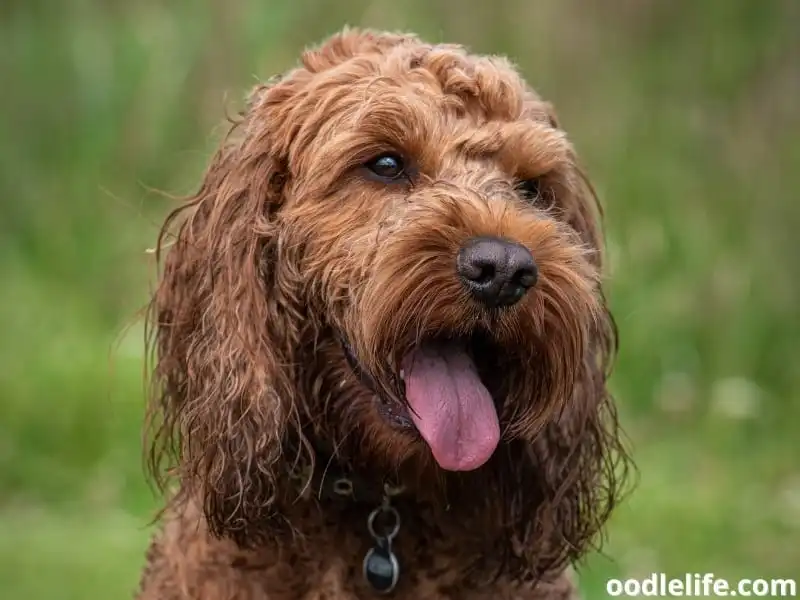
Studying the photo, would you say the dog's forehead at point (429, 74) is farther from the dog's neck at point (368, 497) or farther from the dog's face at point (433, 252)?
the dog's neck at point (368, 497)

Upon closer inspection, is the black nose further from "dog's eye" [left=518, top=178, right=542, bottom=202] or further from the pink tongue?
"dog's eye" [left=518, top=178, right=542, bottom=202]

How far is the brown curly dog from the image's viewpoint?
3.09m

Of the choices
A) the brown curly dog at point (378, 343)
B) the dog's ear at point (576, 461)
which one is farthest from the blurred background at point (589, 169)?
the brown curly dog at point (378, 343)

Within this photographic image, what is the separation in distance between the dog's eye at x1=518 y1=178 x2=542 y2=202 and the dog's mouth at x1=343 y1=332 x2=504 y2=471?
47 centimetres

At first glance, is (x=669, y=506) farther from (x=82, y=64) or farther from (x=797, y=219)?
(x=82, y=64)

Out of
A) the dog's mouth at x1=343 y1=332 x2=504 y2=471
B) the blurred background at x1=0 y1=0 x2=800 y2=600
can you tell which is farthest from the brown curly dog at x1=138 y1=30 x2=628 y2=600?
the blurred background at x1=0 y1=0 x2=800 y2=600

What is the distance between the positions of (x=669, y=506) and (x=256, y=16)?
3.51m

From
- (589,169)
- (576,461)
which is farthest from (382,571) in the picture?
(589,169)

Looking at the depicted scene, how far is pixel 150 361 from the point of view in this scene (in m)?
3.99

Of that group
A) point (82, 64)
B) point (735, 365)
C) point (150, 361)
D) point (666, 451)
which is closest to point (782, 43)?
point (735, 365)

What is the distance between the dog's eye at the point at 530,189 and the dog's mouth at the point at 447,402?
473 millimetres

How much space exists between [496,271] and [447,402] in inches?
14.8

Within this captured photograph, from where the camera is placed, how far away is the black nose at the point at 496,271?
2.94 metres

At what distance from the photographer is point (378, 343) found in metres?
3.05
